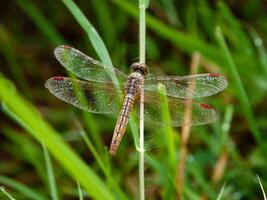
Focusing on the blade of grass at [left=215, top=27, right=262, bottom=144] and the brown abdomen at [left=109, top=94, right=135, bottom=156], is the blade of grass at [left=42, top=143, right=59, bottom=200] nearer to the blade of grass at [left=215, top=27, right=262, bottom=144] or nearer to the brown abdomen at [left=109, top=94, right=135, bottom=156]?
the brown abdomen at [left=109, top=94, right=135, bottom=156]

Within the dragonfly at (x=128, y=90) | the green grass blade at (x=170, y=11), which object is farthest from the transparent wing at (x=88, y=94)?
the green grass blade at (x=170, y=11)

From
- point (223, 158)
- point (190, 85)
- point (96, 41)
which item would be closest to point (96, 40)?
point (96, 41)

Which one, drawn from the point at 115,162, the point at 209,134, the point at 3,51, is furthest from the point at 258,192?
the point at 3,51

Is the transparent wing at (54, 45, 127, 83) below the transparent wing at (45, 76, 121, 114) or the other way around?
the other way around

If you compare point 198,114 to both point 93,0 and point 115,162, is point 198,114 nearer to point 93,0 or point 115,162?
point 115,162

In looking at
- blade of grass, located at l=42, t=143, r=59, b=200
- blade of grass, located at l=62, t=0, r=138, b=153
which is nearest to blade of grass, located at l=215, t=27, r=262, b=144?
blade of grass, located at l=62, t=0, r=138, b=153

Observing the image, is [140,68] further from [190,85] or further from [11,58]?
[11,58]

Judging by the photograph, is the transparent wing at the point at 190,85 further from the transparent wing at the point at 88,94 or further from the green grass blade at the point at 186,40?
the green grass blade at the point at 186,40
